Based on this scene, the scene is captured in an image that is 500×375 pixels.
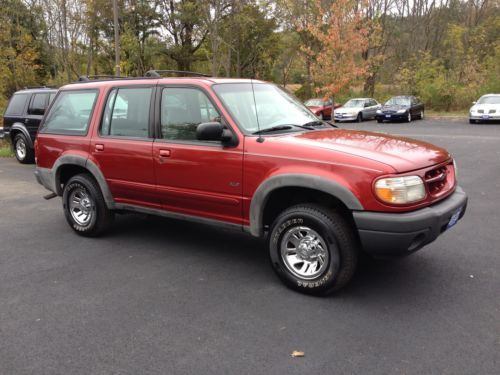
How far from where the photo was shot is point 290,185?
395 cm

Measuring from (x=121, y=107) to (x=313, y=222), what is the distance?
268 cm

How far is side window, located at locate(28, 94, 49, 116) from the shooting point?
39.1 ft

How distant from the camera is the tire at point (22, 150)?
12.2 meters

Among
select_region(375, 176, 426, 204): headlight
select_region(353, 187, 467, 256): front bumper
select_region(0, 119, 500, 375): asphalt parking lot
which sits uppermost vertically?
select_region(375, 176, 426, 204): headlight

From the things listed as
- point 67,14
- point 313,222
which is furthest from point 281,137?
point 67,14

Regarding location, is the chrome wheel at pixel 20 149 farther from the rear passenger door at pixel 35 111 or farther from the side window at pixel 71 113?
the side window at pixel 71 113

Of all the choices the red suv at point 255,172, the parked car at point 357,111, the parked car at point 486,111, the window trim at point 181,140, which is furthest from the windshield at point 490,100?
the window trim at point 181,140

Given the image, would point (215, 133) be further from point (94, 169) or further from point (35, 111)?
point (35, 111)

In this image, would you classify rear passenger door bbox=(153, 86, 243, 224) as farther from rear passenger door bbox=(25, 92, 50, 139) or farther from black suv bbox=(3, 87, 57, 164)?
rear passenger door bbox=(25, 92, 50, 139)

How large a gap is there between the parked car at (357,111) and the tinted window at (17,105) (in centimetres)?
1924

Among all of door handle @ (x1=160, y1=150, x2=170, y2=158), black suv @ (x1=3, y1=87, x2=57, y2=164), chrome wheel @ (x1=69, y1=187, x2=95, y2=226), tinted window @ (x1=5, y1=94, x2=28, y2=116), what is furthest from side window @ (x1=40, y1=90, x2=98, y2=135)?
tinted window @ (x1=5, y1=94, x2=28, y2=116)

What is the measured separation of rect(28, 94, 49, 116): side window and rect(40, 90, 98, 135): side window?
6575 mm

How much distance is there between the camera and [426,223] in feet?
11.8

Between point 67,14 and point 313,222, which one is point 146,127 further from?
point 67,14
